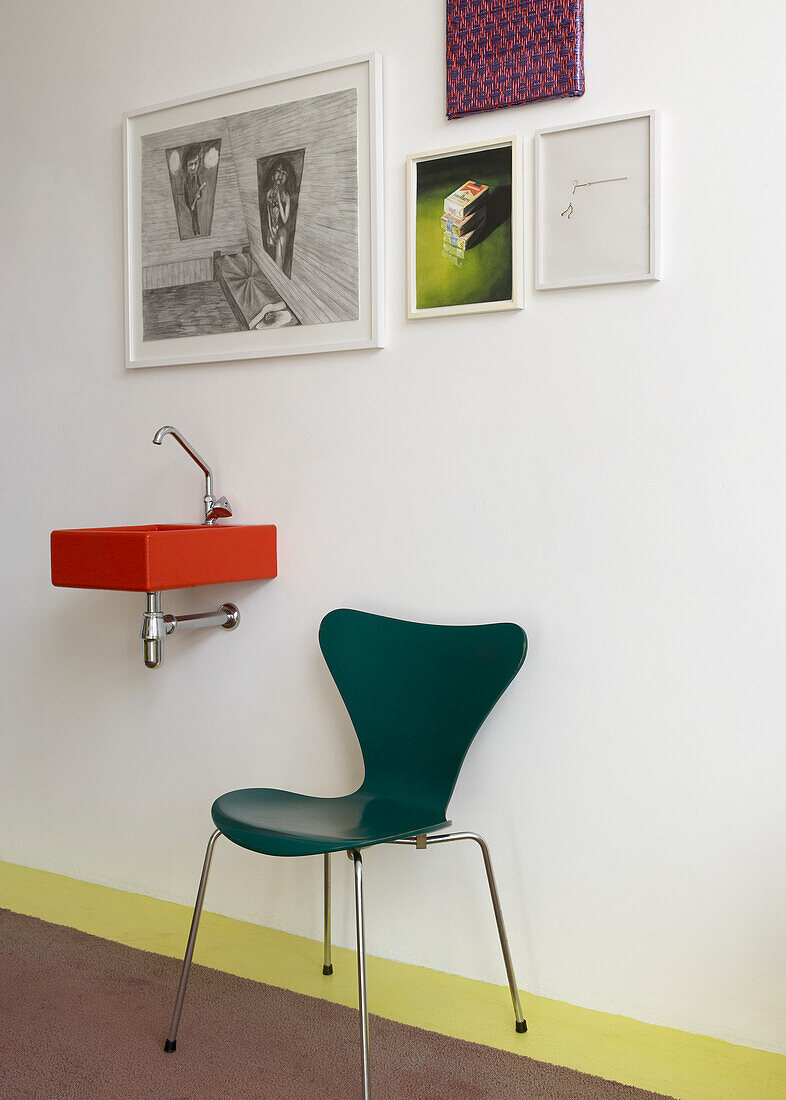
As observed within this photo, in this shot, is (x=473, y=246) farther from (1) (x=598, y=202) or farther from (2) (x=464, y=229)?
(1) (x=598, y=202)

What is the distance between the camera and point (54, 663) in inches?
109

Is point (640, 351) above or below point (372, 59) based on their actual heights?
below

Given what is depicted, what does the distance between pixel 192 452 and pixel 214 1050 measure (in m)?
1.29

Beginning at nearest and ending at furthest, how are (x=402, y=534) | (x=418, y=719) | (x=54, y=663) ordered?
(x=418, y=719) < (x=402, y=534) < (x=54, y=663)

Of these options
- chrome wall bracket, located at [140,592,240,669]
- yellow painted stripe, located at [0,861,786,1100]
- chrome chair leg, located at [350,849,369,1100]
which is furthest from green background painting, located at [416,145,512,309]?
yellow painted stripe, located at [0,861,786,1100]

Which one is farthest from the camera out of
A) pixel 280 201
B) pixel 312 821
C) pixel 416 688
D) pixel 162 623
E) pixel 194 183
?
pixel 194 183

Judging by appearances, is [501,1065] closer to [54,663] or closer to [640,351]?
[640,351]

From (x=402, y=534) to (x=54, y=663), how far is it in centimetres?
116

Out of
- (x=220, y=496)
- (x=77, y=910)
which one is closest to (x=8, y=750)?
(x=77, y=910)

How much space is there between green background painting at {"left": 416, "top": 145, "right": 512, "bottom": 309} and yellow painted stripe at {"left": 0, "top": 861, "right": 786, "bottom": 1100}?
1454 millimetres

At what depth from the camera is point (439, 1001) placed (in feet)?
6.72

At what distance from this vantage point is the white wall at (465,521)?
1.86m

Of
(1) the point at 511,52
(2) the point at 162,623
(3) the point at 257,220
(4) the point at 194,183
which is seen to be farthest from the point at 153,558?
(1) the point at 511,52

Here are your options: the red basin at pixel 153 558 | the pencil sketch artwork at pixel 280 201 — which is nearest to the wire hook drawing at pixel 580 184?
the pencil sketch artwork at pixel 280 201
